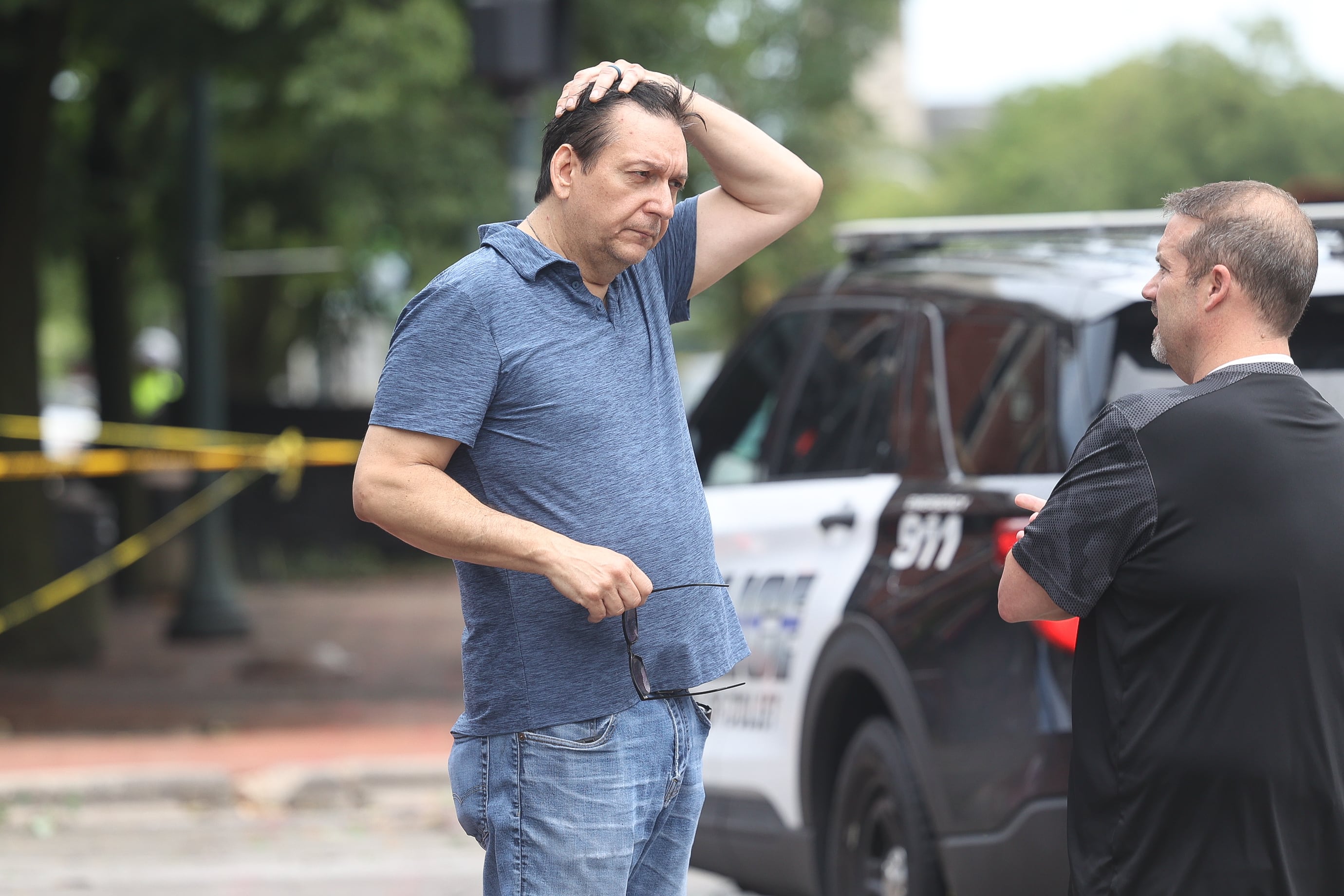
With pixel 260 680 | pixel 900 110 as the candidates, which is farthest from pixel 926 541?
pixel 900 110

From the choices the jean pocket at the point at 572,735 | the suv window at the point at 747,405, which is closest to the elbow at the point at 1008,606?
the jean pocket at the point at 572,735

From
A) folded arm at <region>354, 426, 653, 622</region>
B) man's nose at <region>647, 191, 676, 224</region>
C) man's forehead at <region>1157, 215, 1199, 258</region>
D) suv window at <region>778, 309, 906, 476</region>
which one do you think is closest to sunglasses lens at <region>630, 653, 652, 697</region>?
folded arm at <region>354, 426, 653, 622</region>

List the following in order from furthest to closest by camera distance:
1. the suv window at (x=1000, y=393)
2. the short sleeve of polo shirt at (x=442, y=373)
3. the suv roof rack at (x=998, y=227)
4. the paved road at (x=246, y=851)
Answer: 1. the paved road at (x=246, y=851)
2. the suv roof rack at (x=998, y=227)
3. the suv window at (x=1000, y=393)
4. the short sleeve of polo shirt at (x=442, y=373)

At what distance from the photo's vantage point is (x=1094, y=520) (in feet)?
7.90

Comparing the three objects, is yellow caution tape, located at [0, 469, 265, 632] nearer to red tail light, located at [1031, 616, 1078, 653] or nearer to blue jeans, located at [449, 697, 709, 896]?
red tail light, located at [1031, 616, 1078, 653]

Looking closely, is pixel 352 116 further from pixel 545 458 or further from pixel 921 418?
pixel 545 458

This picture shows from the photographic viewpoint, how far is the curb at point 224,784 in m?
7.84

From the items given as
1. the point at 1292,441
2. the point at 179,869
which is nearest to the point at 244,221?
the point at 179,869

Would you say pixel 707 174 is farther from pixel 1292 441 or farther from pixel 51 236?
pixel 1292 441

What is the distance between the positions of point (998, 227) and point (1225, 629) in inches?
85.8

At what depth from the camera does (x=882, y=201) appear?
178ft

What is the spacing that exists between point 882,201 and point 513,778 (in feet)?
172

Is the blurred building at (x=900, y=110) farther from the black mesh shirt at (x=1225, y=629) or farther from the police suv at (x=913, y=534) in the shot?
the black mesh shirt at (x=1225, y=629)

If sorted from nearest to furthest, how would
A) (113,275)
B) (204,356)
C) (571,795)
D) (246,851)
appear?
1. (571,795)
2. (246,851)
3. (204,356)
4. (113,275)
